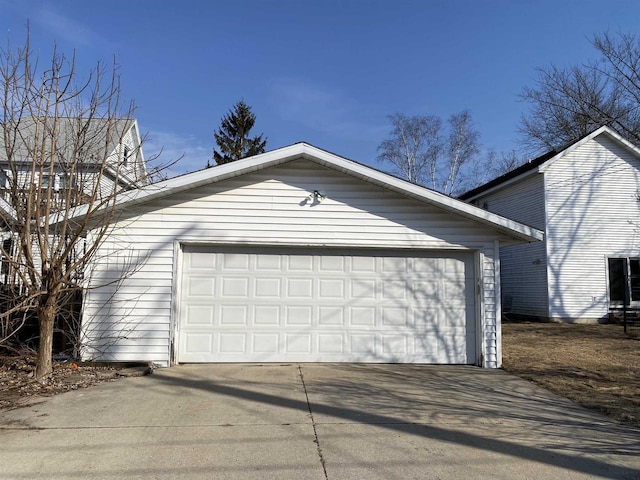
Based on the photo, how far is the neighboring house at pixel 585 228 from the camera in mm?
15258

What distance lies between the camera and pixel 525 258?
1669 centimetres

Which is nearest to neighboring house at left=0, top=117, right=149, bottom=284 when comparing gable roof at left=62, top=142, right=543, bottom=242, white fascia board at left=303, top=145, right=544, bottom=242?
gable roof at left=62, top=142, right=543, bottom=242

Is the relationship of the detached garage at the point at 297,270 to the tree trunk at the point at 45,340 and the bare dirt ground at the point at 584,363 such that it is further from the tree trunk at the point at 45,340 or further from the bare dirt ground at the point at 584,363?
the tree trunk at the point at 45,340

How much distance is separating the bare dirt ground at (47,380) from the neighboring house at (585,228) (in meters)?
13.7

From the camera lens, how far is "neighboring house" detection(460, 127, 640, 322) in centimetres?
1526

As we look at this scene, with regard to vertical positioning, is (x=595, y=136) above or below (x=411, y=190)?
above

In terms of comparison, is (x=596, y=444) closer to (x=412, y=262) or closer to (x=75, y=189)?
(x=412, y=262)

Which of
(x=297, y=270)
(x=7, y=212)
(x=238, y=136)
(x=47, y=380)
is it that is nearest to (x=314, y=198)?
(x=297, y=270)

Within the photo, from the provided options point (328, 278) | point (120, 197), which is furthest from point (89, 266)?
point (328, 278)

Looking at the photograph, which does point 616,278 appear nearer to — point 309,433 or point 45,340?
point 309,433

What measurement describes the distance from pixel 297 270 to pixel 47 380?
4.15m

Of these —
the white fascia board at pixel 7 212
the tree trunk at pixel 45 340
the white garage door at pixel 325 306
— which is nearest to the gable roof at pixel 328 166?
the white garage door at pixel 325 306

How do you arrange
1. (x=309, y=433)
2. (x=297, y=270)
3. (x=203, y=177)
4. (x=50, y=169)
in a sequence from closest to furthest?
(x=309, y=433), (x=50, y=169), (x=203, y=177), (x=297, y=270)

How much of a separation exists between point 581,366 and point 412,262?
11.7 feet
